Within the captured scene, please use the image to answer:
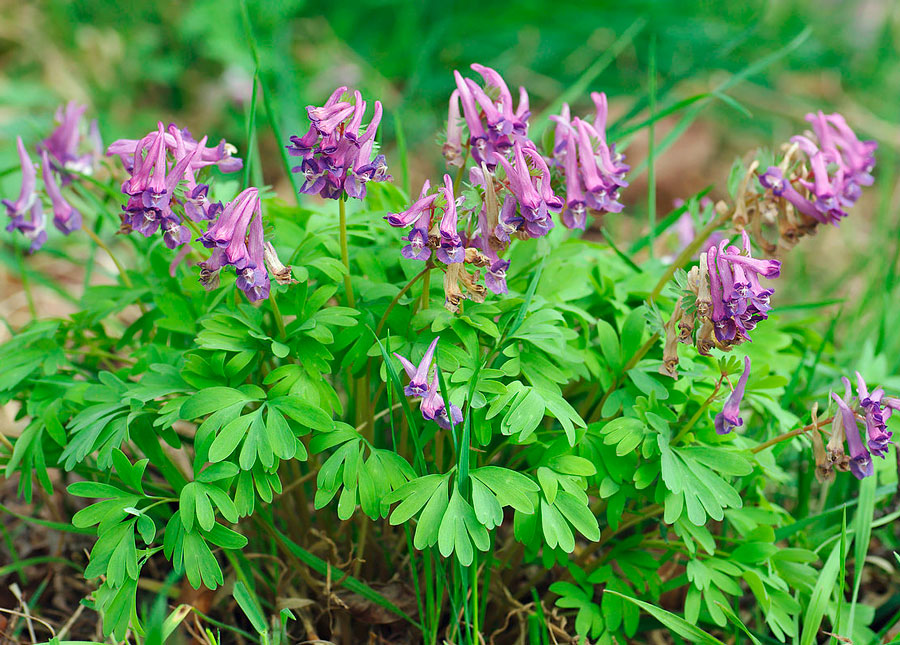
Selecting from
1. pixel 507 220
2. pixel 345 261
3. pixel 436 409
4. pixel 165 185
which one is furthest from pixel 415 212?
pixel 165 185

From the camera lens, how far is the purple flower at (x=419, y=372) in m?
1.62

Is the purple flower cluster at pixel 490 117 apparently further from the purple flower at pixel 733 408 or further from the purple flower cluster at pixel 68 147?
the purple flower cluster at pixel 68 147

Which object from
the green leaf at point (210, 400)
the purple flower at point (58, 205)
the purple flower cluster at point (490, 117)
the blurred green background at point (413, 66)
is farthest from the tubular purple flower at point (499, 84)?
the blurred green background at point (413, 66)

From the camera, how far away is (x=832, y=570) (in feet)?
6.18

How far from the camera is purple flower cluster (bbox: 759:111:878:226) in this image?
1920 millimetres

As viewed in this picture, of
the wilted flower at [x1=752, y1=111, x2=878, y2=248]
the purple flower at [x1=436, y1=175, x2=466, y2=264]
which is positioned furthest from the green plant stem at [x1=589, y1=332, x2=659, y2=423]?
the purple flower at [x1=436, y1=175, x2=466, y2=264]

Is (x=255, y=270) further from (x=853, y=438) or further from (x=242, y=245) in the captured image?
(x=853, y=438)

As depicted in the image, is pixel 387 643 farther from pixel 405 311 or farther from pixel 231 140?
pixel 231 140

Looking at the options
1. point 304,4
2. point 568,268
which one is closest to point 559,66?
point 304,4

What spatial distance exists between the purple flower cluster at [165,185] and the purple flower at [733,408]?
1.25 m

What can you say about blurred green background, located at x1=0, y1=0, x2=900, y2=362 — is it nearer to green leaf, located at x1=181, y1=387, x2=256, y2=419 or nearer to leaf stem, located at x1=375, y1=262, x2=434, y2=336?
leaf stem, located at x1=375, y1=262, x2=434, y2=336

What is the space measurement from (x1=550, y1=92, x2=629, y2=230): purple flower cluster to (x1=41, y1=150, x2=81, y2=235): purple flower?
4.35 feet

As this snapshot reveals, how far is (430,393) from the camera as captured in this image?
163 cm

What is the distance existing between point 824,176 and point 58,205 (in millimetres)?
2014
